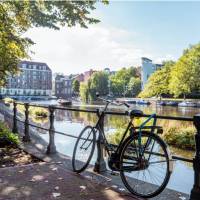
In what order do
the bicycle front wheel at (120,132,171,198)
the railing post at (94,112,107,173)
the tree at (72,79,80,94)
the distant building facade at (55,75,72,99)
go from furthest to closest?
the distant building facade at (55,75,72,99), the tree at (72,79,80,94), the railing post at (94,112,107,173), the bicycle front wheel at (120,132,171,198)

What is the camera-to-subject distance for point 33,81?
381ft

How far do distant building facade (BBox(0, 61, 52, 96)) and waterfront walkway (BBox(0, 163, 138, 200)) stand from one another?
356 ft

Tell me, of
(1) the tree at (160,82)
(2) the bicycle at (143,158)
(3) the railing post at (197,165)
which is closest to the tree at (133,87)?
(1) the tree at (160,82)

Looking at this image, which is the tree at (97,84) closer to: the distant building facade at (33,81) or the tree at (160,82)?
the tree at (160,82)

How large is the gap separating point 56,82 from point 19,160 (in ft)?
436

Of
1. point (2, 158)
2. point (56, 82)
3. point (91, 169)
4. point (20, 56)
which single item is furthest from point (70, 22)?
point (56, 82)

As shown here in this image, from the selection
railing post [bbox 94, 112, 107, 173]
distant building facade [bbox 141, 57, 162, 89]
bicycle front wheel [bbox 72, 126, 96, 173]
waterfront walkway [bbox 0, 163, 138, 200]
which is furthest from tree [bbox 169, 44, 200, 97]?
waterfront walkway [bbox 0, 163, 138, 200]

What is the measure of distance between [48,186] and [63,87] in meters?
133

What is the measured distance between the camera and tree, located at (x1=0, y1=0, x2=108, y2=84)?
8.99 meters

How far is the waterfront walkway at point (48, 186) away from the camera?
3.77 m

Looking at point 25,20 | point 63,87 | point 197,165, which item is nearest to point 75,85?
point 63,87

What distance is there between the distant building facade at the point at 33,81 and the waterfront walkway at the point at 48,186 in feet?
356

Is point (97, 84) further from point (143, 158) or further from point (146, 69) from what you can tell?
point (143, 158)

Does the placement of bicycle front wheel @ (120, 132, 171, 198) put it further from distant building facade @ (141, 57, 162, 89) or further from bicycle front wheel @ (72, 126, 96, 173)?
distant building facade @ (141, 57, 162, 89)
